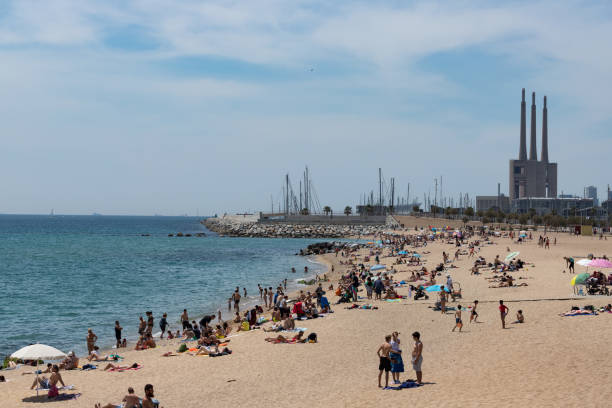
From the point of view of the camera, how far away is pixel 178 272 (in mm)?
46031

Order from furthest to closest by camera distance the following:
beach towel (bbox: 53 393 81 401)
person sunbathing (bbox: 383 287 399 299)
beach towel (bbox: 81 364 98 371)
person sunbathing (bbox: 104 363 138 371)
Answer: person sunbathing (bbox: 383 287 399 299) < beach towel (bbox: 81 364 98 371) < person sunbathing (bbox: 104 363 138 371) < beach towel (bbox: 53 393 81 401)

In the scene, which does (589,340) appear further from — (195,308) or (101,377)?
(195,308)

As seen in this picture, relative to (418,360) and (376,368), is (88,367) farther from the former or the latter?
(418,360)

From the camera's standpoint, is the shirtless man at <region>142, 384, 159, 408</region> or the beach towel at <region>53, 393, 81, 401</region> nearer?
the shirtless man at <region>142, 384, 159, 408</region>

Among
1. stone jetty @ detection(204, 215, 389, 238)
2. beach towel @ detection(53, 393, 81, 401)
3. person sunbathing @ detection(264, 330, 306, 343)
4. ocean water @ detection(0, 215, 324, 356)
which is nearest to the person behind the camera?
beach towel @ detection(53, 393, 81, 401)

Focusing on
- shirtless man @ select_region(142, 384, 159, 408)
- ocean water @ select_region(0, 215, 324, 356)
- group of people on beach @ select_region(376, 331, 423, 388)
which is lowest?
ocean water @ select_region(0, 215, 324, 356)

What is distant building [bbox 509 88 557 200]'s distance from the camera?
6609 inches

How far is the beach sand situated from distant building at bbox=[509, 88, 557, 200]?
15778cm

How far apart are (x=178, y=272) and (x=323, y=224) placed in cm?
6888

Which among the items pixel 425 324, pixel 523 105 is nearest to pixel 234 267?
pixel 425 324

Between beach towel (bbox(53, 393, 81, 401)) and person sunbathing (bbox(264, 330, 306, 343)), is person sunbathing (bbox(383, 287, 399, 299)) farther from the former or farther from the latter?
beach towel (bbox(53, 393, 81, 401))

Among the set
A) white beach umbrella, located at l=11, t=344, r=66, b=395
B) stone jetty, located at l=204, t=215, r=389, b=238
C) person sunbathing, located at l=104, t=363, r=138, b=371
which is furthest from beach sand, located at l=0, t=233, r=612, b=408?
stone jetty, located at l=204, t=215, r=389, b=238

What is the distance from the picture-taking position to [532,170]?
167750 millimetres

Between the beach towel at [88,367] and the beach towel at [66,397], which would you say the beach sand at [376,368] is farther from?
the beach towel at [88,367]
